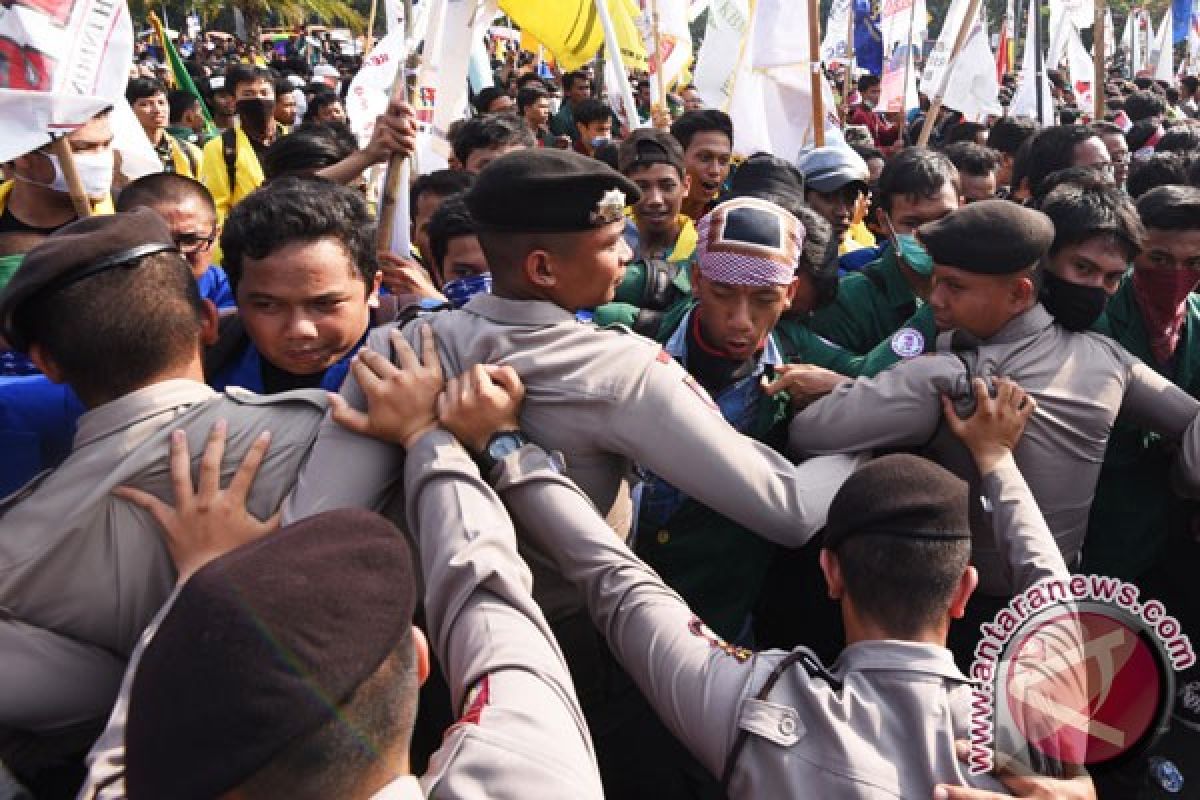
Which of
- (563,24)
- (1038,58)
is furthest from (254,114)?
(1038,58)

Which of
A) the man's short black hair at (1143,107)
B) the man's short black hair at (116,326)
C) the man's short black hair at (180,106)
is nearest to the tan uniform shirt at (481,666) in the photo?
the man's short black hair at (116,326)

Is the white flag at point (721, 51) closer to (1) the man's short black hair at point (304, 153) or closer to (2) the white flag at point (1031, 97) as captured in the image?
(1) the man's short black hair at point (304, 153)

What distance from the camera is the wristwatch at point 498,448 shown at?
1715 mm

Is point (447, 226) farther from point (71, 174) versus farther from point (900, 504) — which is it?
point (900, 504)

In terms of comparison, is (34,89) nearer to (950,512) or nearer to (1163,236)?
(950,512)

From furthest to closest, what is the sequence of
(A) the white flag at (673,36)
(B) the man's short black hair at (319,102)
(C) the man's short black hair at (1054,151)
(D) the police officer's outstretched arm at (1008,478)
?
(B) the man's short black hair at (319,102) → (A) the white flag at (673,36) → (C) the man's short black hair at (1054,151) → (D) the police officer's outstretched arm at (1008,478)

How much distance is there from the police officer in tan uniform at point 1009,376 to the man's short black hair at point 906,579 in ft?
1.81

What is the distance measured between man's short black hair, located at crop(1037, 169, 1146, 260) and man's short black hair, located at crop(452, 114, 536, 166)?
2752 mm

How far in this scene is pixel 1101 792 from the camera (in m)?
1.86

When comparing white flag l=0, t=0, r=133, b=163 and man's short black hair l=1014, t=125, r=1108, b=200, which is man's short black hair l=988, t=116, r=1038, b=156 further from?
white flag l=0, t=0, r=133, b=163

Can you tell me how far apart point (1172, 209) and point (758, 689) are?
211 cm

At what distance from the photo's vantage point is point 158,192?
2.91 meters

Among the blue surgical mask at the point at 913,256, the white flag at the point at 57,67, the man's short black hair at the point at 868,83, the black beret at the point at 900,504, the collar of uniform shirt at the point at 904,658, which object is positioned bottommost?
the man's short black hair at the point at 868,83

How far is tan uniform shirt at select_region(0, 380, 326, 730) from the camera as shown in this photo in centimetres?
151
